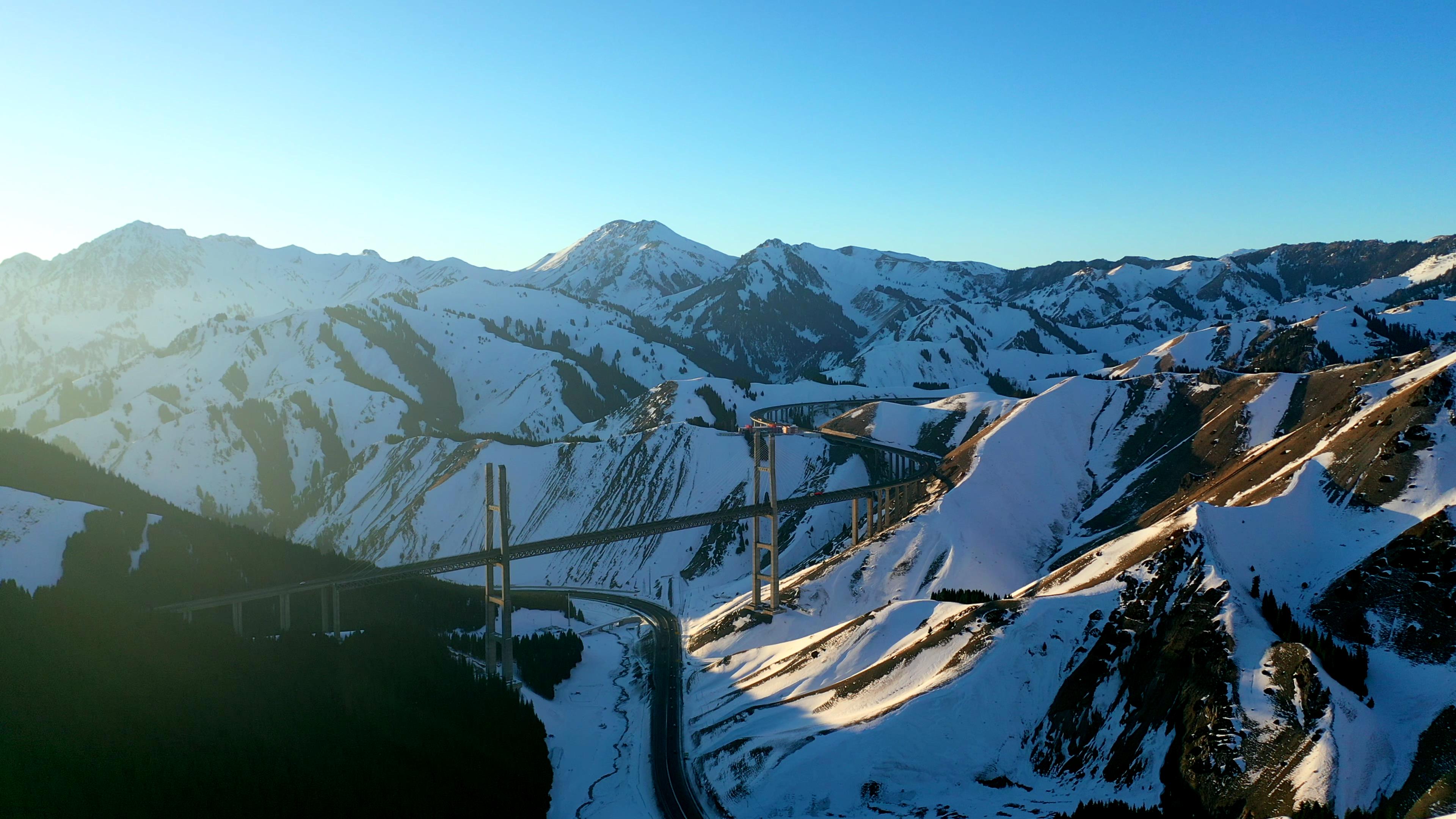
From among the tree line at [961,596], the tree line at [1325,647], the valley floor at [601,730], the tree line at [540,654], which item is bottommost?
the valley floor at [601,730]

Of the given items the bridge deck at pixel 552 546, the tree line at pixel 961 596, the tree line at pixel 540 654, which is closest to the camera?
the tree line at pixel 961 596

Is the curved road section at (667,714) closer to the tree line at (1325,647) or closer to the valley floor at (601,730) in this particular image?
the valley floor at (601,730)

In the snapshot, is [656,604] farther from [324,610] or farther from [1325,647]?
[1325,647]

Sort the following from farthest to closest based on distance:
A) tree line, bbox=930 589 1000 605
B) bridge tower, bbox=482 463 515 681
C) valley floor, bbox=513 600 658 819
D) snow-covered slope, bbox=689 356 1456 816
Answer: bridge tower, bbox=482 463 515 681, tree line, bbox=930 589 1000 605, valley floor, bbox=513 600 658 819, snow-covered slope, bbox=689 356 1456 816

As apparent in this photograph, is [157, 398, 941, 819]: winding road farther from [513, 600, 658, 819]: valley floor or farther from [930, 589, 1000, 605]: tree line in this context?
[930, 589, 1000, 605]: tree line

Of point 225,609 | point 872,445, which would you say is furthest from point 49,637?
point 872,445

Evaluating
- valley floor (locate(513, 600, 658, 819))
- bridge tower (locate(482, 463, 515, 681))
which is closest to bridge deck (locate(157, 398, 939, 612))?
bridge tower (locate(482, 463, 515, 681))

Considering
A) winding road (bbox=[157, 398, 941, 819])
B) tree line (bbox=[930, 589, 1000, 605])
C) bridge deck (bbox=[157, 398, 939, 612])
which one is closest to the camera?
winding road (bbox=[157, 398, 941, 819])

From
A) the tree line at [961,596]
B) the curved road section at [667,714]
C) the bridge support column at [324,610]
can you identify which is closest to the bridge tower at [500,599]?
the curved road section at [667,714]
